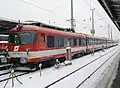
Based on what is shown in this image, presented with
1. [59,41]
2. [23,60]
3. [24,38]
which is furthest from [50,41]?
[23,60]

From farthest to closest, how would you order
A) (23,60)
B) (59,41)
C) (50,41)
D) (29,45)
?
(59,41), (50,41), (29,45), (23,60)

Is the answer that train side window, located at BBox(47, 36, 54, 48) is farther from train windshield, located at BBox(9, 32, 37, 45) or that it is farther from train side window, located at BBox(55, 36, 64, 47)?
train windshield, located at BBox(9, 32, 37, 45)

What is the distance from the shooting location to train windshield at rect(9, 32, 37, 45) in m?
16.0

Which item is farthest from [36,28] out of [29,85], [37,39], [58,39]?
[29,85]

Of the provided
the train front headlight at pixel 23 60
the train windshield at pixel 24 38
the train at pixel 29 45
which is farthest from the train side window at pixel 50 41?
the train front headlight at pixel 23 60

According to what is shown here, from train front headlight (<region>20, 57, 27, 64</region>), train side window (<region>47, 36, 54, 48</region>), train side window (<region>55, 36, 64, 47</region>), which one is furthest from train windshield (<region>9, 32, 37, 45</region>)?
train side window (<region>55, 36, 64, 47</region>)

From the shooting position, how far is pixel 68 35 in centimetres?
2366

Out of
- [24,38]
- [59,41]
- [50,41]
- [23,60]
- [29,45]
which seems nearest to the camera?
[23,60]

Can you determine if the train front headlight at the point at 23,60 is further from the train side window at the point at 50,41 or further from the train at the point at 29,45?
the train side window at the point at 50,41

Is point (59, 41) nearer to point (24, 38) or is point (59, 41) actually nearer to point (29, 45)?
point (24, 38)

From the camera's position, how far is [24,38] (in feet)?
53.4

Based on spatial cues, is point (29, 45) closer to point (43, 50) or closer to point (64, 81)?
point (43, 50)

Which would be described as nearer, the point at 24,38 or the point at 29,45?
the point at 29,45

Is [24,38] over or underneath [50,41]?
over
